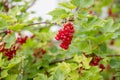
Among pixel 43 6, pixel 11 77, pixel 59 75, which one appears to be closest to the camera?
pixel 59 75

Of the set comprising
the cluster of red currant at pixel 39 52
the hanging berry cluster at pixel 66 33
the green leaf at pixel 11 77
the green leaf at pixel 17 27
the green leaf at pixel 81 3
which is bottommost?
the green leaf at pixel 11 77

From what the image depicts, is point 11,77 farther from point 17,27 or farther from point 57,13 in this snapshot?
point 57,13

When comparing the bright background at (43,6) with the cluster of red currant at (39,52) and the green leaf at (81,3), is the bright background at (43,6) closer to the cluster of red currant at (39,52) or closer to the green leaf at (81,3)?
the cluster of red currant at (39,52)

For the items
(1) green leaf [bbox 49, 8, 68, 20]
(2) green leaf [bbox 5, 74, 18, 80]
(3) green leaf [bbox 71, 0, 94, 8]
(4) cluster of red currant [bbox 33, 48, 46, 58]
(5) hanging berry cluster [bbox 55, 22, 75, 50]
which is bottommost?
(2) green leaf [bbox 5, 74, 18, 80]

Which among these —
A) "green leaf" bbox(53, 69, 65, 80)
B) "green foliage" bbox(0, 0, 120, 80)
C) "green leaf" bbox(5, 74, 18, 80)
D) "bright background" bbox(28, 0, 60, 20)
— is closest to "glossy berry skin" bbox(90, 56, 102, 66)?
"green foliage" bbox(0, 0, 120, 80)

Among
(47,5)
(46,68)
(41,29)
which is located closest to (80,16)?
(46,68)

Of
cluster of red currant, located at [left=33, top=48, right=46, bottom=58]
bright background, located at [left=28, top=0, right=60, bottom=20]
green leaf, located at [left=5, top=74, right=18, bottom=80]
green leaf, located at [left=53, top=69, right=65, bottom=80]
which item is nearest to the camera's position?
green leaf, located at [left=53, top=69, right=65, bottom=80]

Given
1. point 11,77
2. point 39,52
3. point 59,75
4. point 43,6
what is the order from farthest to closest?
1. point 43,6
2. point 39,52
3. point 11,77
4. point 59,75

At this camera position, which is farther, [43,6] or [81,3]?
[43,6]

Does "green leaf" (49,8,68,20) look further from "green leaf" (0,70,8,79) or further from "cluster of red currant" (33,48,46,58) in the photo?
"cluster of red currant" (33,48,46,58)

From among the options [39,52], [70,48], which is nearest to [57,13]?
[70,48]

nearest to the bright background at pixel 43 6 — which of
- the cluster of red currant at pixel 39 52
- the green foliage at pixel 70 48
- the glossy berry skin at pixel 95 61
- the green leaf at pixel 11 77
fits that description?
the cluster of red currant at pixel 39 52

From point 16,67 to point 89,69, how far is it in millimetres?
402

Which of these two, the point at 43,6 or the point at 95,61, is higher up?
the point at 43,6
